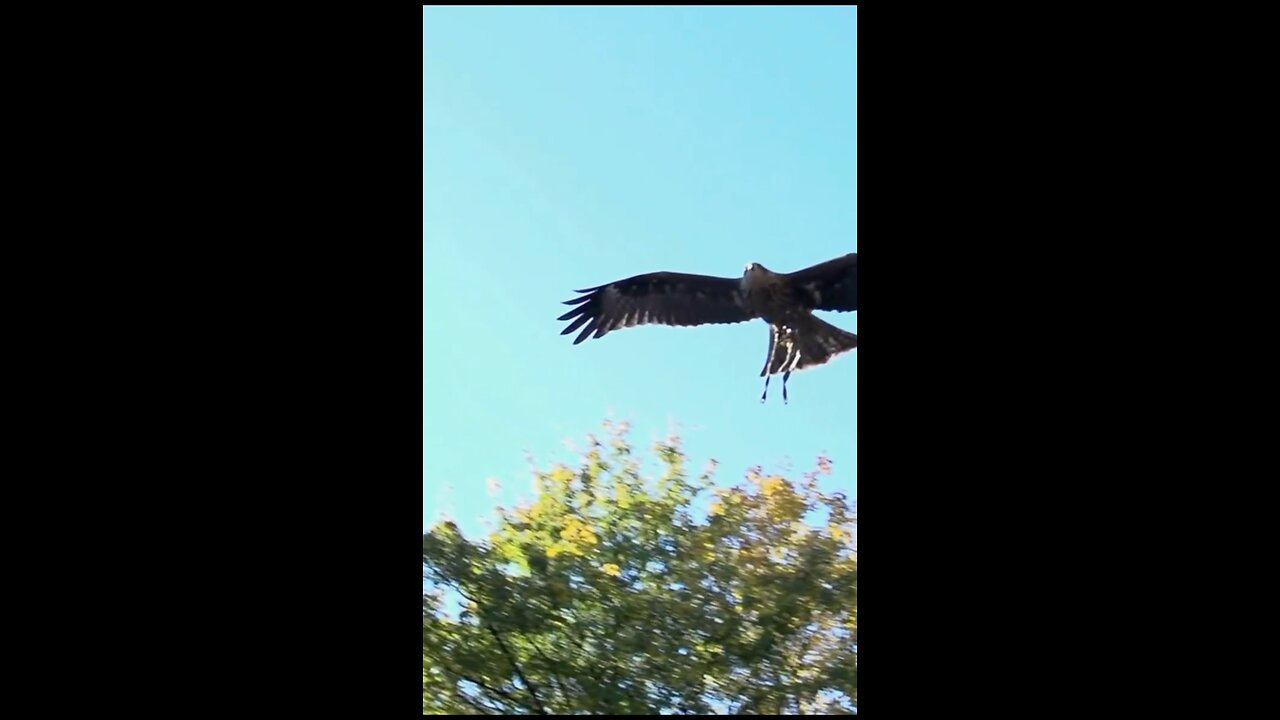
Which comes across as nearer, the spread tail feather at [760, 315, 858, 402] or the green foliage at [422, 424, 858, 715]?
the green foliage at [422, 424, 858, 715]

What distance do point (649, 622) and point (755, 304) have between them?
2547mm

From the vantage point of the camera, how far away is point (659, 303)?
7863mm

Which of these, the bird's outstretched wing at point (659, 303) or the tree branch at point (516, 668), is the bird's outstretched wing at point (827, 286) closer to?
the bird's outstretched wing at point (659, 303)

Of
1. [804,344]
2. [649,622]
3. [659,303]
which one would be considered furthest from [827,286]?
[649,622]

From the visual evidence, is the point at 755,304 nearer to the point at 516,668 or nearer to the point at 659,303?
the point at 659,303

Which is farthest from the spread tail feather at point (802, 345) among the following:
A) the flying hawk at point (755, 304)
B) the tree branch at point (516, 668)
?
the tree branch at point (516, 668)

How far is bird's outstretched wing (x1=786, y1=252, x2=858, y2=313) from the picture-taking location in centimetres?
745

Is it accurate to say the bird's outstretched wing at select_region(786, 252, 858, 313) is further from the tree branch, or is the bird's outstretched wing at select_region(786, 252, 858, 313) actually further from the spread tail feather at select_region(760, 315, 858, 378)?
the tree branch

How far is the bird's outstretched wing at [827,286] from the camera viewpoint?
7453 mm

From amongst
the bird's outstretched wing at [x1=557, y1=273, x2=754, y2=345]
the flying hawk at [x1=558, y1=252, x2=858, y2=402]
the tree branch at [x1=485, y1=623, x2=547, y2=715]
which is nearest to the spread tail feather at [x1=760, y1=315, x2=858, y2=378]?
the flying hawk at [x1=558, y1=252, x2=858, y2=402]

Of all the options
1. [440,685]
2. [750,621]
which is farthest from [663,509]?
[440,685]
